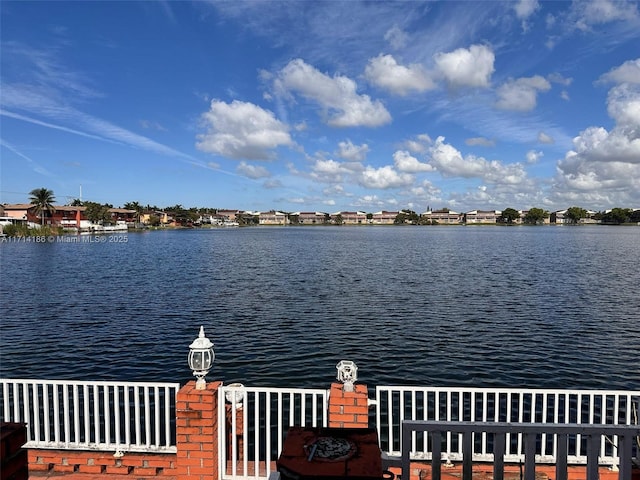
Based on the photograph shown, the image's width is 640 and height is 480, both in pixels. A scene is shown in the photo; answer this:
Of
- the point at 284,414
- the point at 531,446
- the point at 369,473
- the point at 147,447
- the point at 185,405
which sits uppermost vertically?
the point at 369,473

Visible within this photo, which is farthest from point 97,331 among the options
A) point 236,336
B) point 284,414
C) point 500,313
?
point 500,313

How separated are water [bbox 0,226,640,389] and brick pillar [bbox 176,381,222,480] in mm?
7513

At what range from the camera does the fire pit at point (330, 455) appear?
6.24ft

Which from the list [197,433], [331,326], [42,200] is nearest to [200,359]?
[197,433]

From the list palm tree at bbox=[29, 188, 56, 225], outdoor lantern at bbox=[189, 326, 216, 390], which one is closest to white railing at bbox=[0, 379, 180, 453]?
outdoor lantern at bbox=[189, 326, 216, 390]

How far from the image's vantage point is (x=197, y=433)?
5441mm

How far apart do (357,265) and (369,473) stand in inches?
1732

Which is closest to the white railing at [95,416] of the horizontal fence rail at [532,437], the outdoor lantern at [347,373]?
the outdoor lantern at [347,373]

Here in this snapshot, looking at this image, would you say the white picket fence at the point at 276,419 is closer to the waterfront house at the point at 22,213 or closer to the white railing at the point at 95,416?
the white railing at the point at 95,416

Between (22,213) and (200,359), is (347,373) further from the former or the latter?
(22,213)

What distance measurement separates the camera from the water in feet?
46.4

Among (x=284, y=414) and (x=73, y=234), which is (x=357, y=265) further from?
(x=73, y=234)

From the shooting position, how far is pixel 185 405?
17.7ft

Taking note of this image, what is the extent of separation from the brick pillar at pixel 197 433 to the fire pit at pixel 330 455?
361cm
